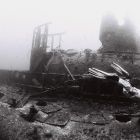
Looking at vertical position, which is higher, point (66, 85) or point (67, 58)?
point (67, 58)

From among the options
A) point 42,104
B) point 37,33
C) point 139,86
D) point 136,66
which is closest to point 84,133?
point 42,104

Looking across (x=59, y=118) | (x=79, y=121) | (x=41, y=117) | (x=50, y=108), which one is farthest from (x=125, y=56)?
(x=41, y=117)

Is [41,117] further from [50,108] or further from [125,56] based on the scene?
[125,56]

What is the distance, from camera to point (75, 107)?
782 centimetres

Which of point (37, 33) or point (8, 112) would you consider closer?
point (8, 112)

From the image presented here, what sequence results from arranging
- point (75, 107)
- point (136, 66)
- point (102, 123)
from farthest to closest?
point (136, 66)
point (75, 107)
point (102, 123)

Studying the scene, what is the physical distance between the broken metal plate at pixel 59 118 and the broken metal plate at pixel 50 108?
27cm

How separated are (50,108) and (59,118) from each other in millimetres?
985

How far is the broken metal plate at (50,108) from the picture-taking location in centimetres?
765

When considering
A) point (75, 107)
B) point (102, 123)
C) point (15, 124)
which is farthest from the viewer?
point (75, 107)

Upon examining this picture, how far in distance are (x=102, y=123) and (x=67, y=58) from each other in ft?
19.3

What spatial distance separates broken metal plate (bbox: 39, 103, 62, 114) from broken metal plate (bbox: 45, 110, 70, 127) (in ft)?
0.87

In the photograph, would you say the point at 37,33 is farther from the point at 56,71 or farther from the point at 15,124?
the point at 15,124

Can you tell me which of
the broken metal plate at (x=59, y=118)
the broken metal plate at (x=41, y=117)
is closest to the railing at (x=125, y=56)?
the broken metal plate at (x=59, y=118)
